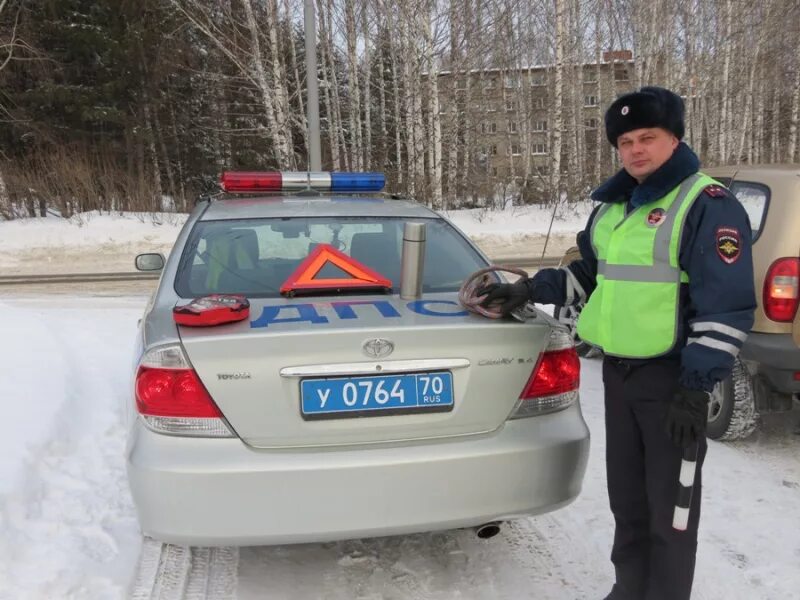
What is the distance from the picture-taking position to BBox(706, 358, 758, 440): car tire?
3.93 metres

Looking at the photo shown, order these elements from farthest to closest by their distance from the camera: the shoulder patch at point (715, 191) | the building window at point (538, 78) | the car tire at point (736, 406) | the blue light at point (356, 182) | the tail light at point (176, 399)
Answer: the building window at point (538, 78) < the blue light at point (356, 182) < the car tire at point (736, 406) < the tail light at point (176, 399) < the shoulder patch at point (715, 191)

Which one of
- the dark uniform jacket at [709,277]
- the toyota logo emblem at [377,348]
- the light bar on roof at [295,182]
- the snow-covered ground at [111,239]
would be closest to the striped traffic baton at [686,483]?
the dark uniform jacket at [709,277]

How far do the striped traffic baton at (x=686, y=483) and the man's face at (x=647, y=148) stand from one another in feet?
2.80

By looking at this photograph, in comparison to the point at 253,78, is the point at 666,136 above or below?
below

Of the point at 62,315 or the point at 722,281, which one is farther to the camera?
the point at 62,315

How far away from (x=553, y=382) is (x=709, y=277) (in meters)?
0.75

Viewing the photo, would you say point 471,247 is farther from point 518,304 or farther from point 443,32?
point 443,32

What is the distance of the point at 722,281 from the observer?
1883 mm

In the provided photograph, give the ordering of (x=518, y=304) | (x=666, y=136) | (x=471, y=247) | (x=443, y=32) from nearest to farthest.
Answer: (x=666, y=136) → (x=518, y=304) → (x=471, y=247) → (x=443, y=32)

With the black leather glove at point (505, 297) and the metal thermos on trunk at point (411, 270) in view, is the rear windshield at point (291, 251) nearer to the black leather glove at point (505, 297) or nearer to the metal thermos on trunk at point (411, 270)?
the metal thermos on trunk at point (411, 270)

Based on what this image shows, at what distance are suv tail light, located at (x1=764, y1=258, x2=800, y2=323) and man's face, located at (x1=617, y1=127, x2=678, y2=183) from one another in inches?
73.1

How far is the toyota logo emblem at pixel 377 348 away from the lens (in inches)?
86.6

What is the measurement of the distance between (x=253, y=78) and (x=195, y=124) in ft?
35.6

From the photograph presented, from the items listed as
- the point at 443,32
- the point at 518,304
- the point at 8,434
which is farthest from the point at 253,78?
the point at 518,304
